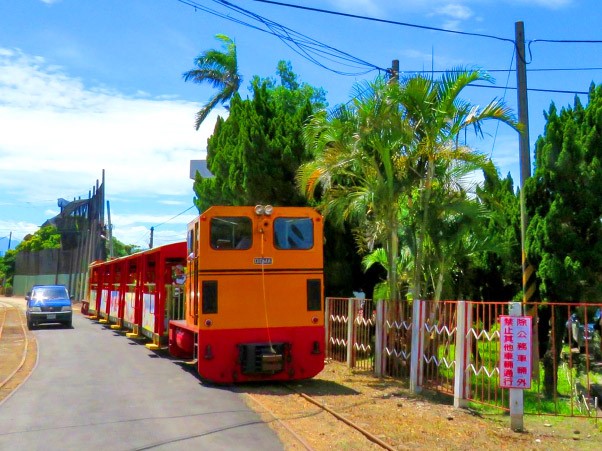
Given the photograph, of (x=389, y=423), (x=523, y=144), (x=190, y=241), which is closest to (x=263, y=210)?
(x=190, y=241)

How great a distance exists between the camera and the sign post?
29.1 ft

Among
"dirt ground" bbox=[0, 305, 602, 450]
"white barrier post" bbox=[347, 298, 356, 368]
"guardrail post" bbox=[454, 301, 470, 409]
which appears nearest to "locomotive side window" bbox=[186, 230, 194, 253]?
"dirt ground" bbox=[0, 305, 602, 450]

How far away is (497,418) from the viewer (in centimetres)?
986

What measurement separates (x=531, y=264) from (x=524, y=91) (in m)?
3.41

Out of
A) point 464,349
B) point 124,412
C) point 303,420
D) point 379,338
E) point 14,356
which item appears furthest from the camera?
point 14,356

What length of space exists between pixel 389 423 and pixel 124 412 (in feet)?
12.0

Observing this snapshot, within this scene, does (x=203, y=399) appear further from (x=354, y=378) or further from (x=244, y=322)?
(x=354, y=378)

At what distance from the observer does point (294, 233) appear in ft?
43.2

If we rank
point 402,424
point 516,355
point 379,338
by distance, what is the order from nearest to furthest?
point 516,355 → point 402,424 → point 379,338

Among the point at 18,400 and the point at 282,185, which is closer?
the point at 18,400

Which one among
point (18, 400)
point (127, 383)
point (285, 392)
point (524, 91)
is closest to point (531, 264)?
point (524, 91)

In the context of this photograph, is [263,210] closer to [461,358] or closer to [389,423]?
[461,358]

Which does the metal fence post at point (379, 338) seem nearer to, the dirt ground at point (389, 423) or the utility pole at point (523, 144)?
the dirt ground at point (389, 423)

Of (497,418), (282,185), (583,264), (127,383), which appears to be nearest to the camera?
(497,418)
